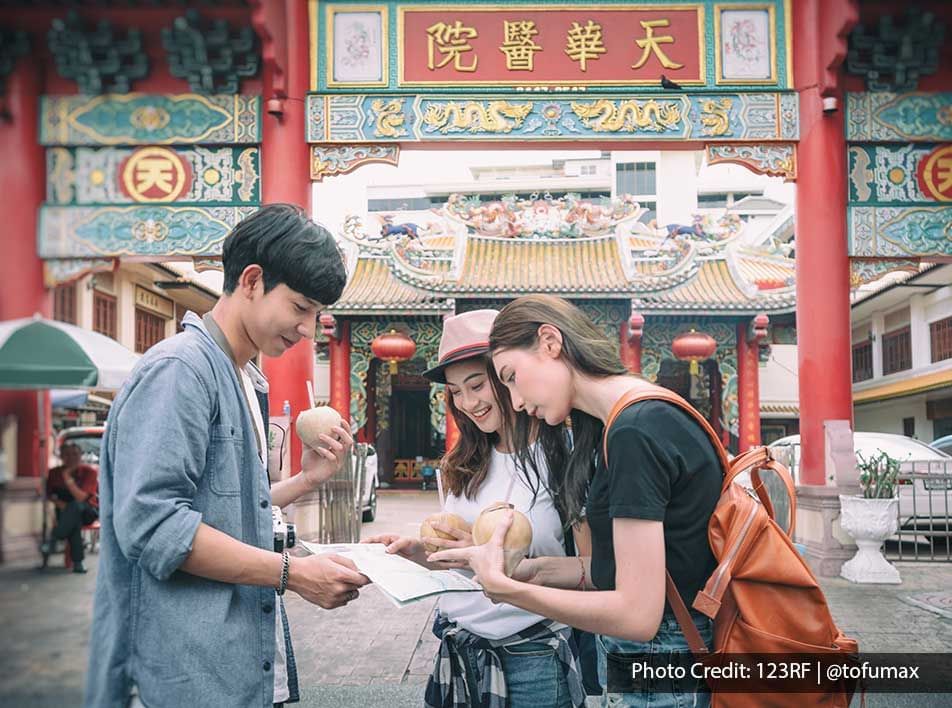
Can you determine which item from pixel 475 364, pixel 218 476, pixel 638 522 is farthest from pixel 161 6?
pixel 638 522

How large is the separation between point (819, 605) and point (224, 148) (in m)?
6.24

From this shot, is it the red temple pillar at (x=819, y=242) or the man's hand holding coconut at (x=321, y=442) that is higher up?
the red temple pillar at (x=819, y=242)

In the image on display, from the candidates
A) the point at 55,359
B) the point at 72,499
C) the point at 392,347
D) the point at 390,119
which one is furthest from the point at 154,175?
the point at 392,347

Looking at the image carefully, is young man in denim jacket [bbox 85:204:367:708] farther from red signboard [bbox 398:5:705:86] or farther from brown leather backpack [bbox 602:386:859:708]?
red signboard [bbox 398:5:705:86]

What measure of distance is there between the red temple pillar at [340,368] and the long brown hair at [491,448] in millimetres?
12894

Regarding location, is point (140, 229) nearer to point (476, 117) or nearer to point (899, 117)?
point (476, 117)

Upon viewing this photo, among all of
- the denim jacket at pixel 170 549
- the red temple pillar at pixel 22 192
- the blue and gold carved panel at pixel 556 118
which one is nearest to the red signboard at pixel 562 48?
the blue and gold carved panel at pixel 556 118

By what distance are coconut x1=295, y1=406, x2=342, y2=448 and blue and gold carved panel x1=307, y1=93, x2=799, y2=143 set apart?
4.90 m

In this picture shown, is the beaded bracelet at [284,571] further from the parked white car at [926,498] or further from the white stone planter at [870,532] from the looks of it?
the parked white car at [926,498]

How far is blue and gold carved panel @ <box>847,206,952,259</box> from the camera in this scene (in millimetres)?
6543

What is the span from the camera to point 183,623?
138cm

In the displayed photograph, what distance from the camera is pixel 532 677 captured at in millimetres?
1842

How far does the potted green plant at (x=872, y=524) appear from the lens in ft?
20.3

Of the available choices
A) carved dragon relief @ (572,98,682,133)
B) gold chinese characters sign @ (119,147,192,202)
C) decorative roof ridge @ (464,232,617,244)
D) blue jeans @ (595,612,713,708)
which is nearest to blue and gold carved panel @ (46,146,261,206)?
gold chinese characters sign @ (119,147,192,202)
